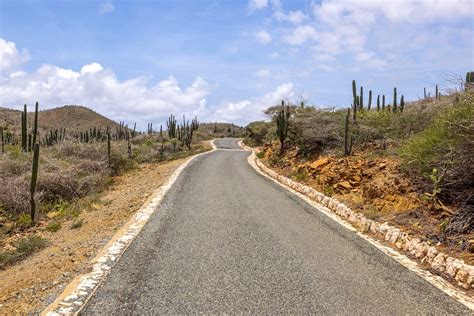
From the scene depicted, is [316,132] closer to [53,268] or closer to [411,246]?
[411,246]

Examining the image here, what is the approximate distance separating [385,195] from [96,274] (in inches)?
287

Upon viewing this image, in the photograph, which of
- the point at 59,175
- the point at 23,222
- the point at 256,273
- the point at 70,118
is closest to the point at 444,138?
the point at 256,273

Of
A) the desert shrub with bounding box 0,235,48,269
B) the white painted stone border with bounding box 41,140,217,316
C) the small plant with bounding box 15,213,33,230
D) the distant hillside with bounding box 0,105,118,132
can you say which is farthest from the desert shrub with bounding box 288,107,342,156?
the distant hillside with bounding box 0,105,118,132

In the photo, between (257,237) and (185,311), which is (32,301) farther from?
(257,237)

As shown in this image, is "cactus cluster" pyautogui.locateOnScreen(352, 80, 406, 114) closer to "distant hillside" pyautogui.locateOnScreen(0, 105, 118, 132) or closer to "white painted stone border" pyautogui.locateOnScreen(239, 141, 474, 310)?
"white painted stone border" pyautogui.locateOnScreen(239, 141, 474, 310)

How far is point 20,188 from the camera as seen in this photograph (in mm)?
17156

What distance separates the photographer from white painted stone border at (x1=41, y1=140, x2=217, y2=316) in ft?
15.8

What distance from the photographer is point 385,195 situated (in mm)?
10430

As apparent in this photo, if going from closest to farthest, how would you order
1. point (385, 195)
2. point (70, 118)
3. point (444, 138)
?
point (444, 138) → point (385, 195) → point (70, 118)

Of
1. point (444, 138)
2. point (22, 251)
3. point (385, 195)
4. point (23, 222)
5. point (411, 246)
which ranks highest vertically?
point (444, 138)

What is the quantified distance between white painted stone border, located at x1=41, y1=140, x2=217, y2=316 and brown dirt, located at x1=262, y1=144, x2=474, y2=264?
5348 mm

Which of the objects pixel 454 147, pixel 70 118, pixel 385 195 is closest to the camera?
pixel 454 147

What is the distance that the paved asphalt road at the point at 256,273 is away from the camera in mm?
5039

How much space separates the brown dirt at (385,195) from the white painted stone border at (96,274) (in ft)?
17.5
